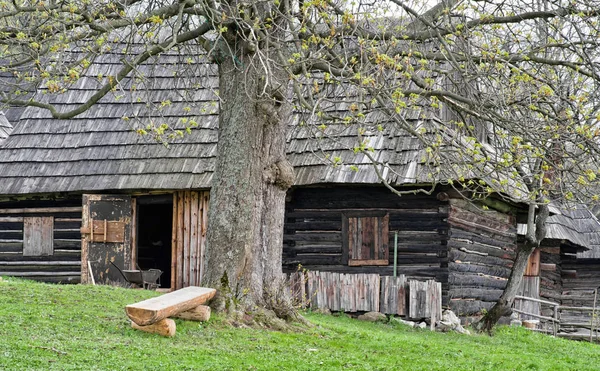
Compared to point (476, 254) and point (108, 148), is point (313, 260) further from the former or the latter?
point (108, 148)

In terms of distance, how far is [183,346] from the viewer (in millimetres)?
9055

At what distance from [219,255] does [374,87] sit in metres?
2.81

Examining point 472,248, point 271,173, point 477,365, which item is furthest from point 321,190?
point 477,365

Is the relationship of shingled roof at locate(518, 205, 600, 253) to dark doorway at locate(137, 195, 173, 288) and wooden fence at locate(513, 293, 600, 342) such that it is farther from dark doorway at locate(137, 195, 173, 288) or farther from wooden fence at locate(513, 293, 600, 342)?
dark doorway at locate(137, 195, 173, 288)

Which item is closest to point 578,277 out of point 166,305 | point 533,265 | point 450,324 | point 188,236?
point 533,265

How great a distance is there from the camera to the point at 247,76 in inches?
433

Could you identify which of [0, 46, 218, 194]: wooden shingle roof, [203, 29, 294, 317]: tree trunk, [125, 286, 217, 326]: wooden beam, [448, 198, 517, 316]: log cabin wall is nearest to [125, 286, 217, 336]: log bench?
[125, 286, 217, 326]: wooden beam

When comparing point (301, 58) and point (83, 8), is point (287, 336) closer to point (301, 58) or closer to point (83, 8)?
point (301, 58)

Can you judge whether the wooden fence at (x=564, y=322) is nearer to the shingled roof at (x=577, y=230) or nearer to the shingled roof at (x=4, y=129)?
the shingled roof at (x=577, y=230)

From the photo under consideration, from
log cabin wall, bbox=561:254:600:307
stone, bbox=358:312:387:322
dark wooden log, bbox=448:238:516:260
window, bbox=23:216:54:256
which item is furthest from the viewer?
log cabin wall, bbox=561:254:600:307

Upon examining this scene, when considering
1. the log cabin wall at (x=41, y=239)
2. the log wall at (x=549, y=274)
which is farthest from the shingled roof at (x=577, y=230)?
the log cabin wall at (x=41, y=239)

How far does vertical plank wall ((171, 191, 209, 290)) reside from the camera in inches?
677

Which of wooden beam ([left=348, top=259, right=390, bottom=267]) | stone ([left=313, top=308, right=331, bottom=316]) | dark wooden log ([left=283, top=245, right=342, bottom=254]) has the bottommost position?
stone ([left=313, top=308, right=331, bottom=316])

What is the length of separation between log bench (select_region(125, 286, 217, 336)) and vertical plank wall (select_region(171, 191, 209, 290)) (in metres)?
6.67
